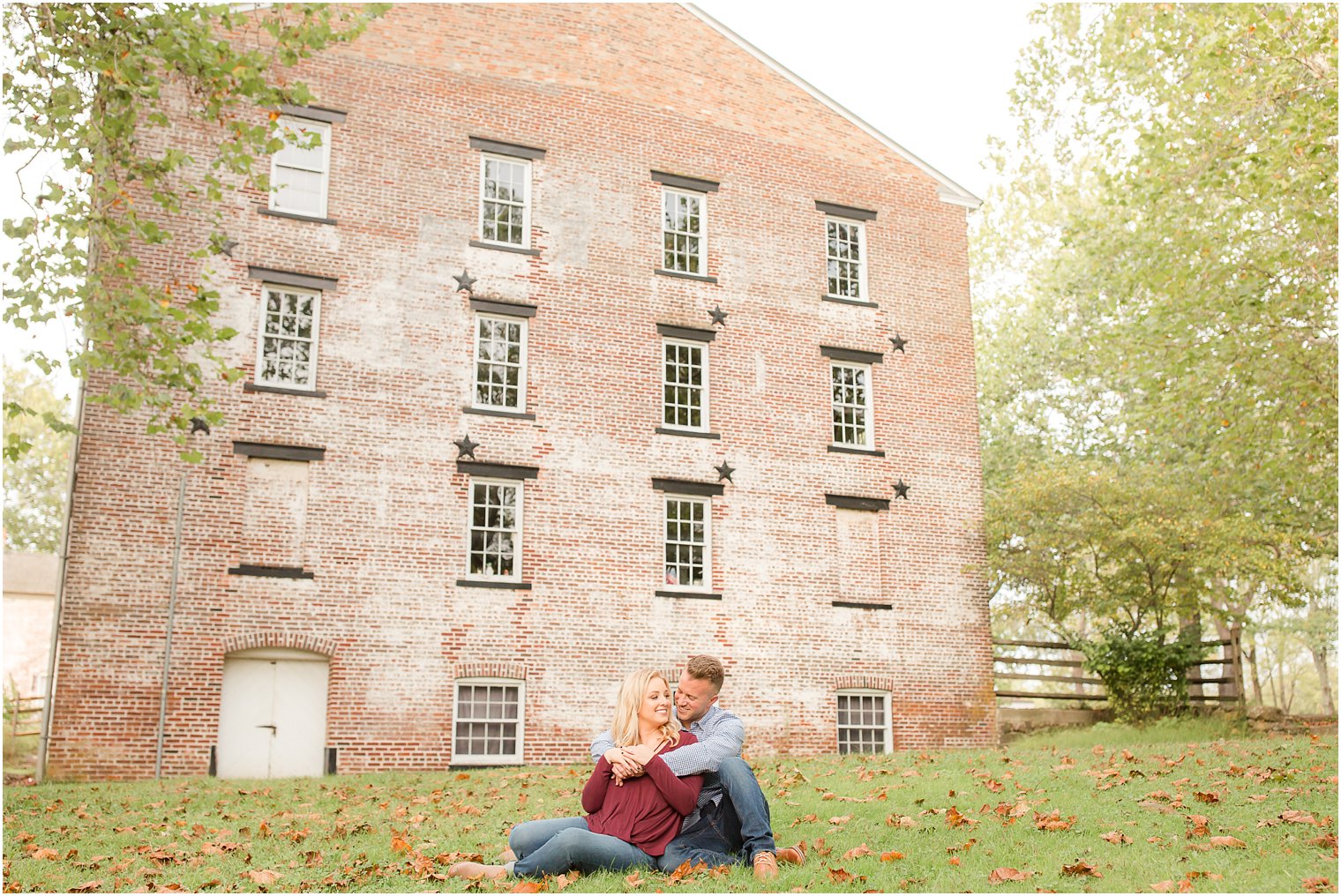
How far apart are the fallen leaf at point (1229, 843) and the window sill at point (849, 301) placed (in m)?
15.7

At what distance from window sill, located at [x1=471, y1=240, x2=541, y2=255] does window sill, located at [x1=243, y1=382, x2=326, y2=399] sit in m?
3.78

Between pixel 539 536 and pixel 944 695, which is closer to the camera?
pixel 539 536

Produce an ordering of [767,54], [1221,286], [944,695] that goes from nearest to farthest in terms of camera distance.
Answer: [1221,286], [944,695], [767,54]

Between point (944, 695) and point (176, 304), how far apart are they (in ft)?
48.8

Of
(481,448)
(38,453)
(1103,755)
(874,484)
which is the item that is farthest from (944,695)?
(38,453)

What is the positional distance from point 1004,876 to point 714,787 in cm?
174

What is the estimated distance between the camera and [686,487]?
785 inches

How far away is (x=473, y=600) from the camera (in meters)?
18.2

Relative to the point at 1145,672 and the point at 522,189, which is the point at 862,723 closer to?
the point at 1145,672

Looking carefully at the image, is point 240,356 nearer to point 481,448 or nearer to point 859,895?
point 481,448

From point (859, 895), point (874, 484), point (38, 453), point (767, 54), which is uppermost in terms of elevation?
point (767, 54)

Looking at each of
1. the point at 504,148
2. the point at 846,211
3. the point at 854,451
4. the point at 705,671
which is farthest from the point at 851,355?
the point at 705,671

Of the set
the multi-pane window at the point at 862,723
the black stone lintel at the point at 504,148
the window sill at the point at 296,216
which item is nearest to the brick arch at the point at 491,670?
the multi-pane window at the point at 862,723

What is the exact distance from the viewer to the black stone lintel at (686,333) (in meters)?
20.6
